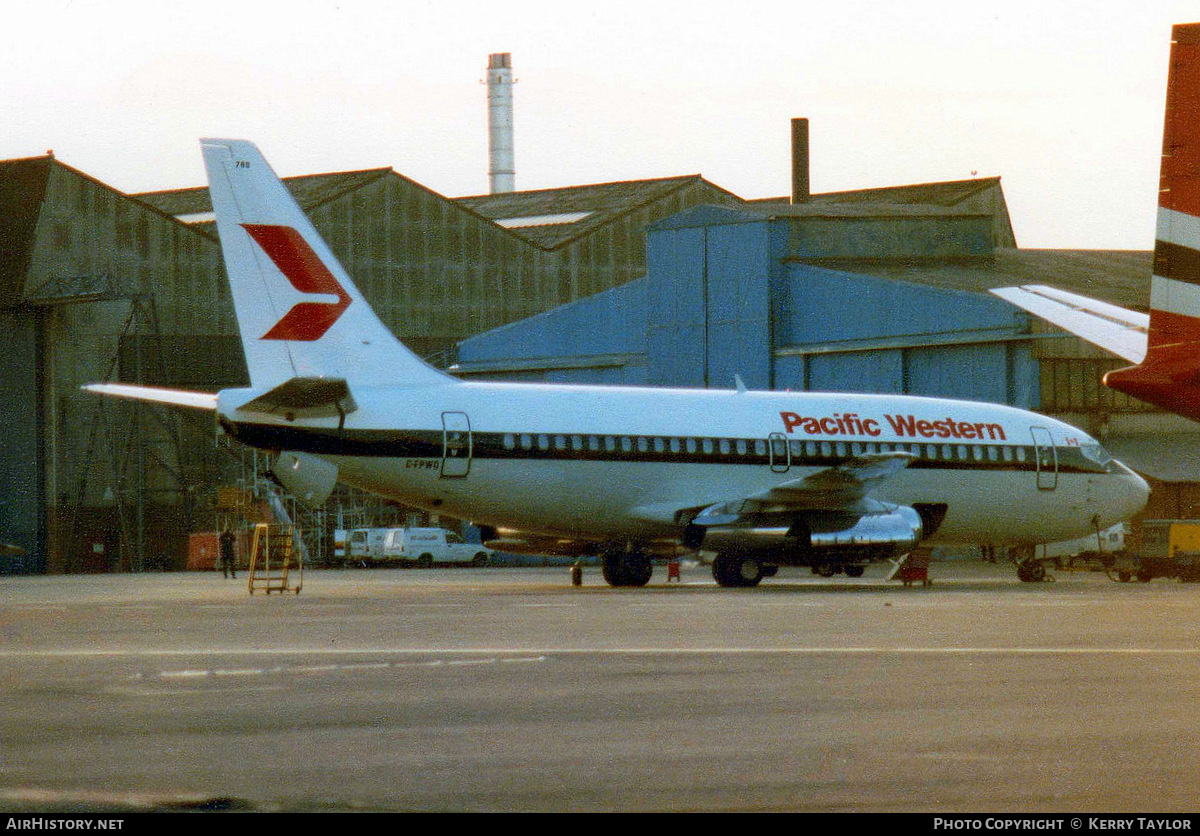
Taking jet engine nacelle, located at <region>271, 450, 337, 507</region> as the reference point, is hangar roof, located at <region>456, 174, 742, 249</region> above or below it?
above

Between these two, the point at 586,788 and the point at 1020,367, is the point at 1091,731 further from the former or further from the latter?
the point at 1020,367

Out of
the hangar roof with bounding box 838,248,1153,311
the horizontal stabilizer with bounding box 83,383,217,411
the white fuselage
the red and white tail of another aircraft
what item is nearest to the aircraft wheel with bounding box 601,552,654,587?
the white fuselage

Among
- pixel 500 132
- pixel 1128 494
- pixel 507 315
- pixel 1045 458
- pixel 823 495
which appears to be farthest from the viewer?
pixel 500 132

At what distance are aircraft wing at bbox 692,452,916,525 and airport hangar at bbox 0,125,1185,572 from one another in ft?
64.6

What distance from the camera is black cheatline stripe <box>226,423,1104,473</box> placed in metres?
31.3

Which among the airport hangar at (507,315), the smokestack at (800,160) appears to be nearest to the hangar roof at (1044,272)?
the airport hangar at (507,315)

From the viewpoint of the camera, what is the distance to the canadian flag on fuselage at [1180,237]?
11.8 m

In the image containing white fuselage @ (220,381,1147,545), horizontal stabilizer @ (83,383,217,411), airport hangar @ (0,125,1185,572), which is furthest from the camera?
airport hangar @ (0,125,1185,572)

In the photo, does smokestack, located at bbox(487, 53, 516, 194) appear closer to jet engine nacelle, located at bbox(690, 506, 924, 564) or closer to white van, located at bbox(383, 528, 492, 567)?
white van, located at bbox(383, 528, 492, 567)

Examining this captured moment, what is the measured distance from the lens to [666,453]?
1367 inches

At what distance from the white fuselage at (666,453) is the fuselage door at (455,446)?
0.02 metres

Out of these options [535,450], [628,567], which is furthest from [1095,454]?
[535,450]

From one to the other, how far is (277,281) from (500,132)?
74162mm

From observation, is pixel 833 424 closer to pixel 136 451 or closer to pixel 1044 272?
pixel 1044 272
